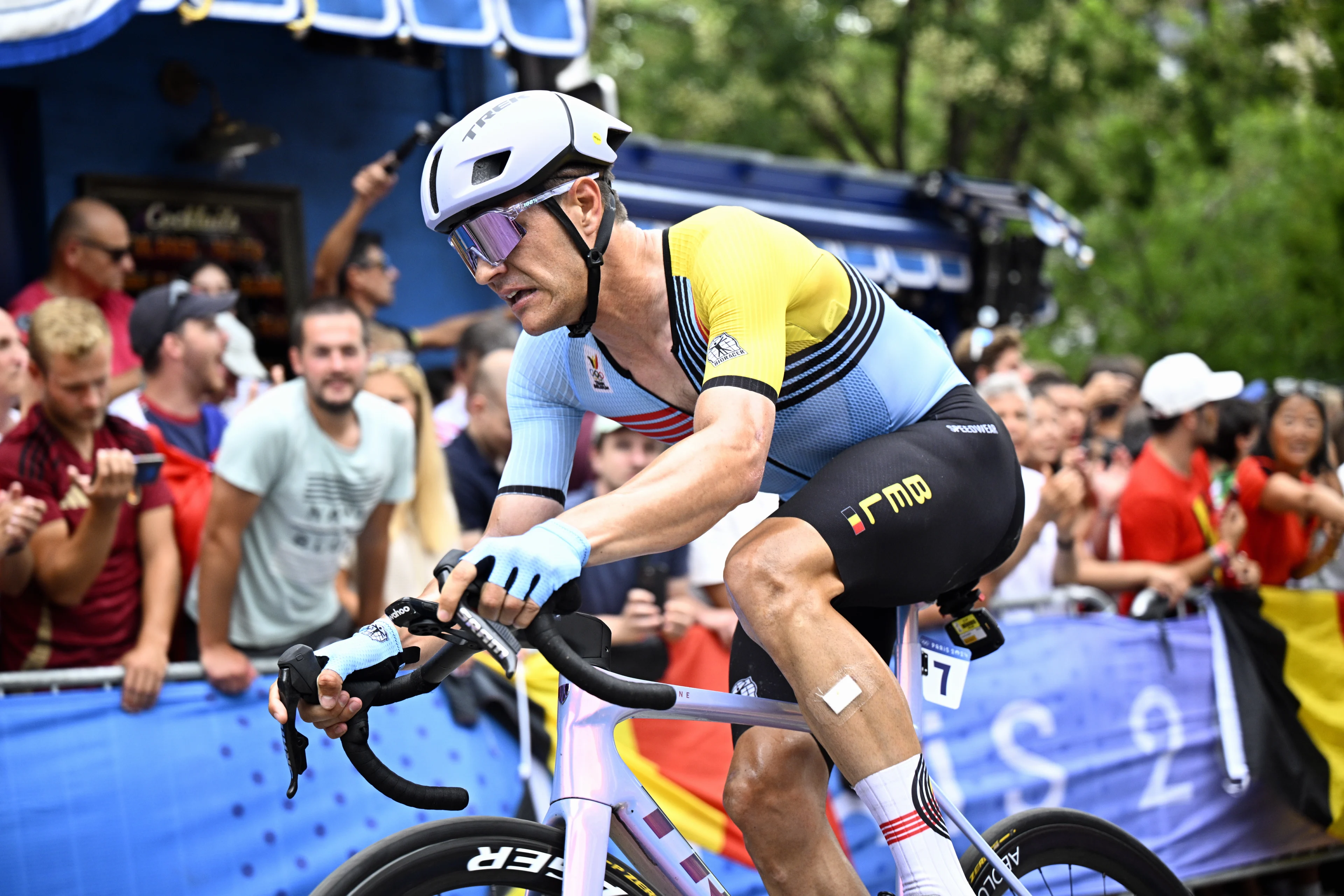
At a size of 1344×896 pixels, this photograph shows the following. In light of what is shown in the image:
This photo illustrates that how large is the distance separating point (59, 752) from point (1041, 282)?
13.1 metres

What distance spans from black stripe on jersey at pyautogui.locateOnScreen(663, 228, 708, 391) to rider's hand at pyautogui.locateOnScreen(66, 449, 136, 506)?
235 cm

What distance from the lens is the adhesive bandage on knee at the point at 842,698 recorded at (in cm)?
281

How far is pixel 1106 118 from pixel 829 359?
21.1 m

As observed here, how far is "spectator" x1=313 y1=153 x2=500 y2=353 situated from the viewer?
740cm

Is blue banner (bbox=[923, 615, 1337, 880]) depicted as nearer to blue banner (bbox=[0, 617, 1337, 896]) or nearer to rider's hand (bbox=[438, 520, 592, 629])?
blue banner (bbox=[0, 617, 1337, 896])

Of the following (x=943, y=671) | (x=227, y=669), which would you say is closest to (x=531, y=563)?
(x=943, y=671)

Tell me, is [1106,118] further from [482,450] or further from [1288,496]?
[482,450]

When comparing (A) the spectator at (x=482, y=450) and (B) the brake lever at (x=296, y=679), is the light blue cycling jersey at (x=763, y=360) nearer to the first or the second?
(B) the brake lever at (x=296, y=679)

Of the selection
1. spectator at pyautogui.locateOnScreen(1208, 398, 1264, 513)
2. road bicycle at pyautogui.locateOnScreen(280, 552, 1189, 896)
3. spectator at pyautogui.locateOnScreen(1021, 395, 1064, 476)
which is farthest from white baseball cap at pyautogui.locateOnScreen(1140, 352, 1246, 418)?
road bicycle at pyautogui.locateOnScreen(280, 552, 1189, 896)

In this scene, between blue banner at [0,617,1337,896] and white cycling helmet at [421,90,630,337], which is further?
blue banner at [0,617,1337,896]

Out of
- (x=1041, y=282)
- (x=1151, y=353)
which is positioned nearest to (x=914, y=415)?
(x=1041, y=282)

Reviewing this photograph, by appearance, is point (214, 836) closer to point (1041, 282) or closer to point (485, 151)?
point (485, 151)

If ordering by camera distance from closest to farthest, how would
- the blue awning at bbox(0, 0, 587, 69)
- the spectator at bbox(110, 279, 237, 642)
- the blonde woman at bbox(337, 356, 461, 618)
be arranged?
1. the blonde woman at bbox(337, 356, 461, 618)
2. the spectator at bbox(110, 279, 237, 642)
3. the blue awning at bbox(0, 0, 587, 69)

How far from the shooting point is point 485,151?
2.73 m
